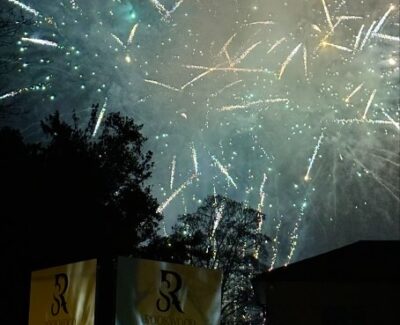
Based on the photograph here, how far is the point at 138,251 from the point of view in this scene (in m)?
22.2

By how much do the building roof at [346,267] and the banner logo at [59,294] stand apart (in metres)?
11.8

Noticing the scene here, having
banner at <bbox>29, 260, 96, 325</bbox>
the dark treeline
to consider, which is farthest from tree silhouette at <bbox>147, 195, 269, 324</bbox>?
banner at <bbox>29, 260, 96, 325</bbox>

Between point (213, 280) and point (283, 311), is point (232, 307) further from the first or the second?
point (213, 280)

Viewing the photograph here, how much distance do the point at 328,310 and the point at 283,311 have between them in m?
1.32

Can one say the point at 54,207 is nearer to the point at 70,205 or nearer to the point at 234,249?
the point at 70,205

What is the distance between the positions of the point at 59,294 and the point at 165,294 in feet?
3.94

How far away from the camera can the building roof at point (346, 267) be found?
1695 cm

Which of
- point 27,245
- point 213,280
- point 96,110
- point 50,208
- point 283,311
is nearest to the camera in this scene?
point 213,280

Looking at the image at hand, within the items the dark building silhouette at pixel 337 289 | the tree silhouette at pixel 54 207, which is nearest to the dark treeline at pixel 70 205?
the tree silhouette at pixel 54 207

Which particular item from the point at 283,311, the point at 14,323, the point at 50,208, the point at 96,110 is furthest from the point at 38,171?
the point at 283,311

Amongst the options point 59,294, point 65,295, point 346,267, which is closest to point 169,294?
point 65,295

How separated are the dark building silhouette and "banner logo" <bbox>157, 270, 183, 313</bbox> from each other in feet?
37.6

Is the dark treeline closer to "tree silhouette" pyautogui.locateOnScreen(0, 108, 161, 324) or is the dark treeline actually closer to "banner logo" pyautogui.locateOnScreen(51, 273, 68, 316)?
"tree silhouette" pyautogui.locateOnScreen(0, 108, 161, 324)

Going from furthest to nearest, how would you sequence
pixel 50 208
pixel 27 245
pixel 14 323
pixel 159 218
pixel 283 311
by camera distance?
1. pixel 159 218
2. pixel 283 311
3. pixel 50 208
4. pixel 27 245
5. pixel 14 323
